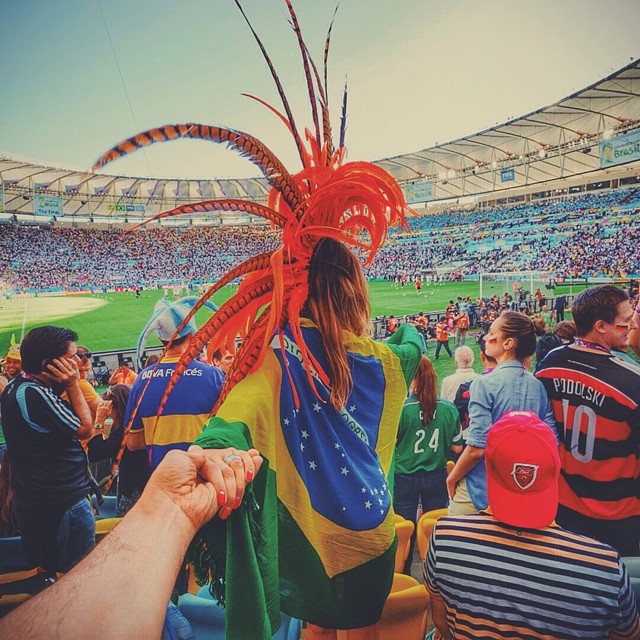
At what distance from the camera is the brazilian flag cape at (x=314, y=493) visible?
1082 mm

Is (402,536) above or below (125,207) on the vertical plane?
below

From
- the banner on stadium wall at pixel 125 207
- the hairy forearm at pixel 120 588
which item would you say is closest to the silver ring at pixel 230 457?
the hairy forearm at pixel 120 588

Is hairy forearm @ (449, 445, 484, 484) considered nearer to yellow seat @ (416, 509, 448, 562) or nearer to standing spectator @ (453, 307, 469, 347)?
yellow seat @ (416, 509, 448, 562)

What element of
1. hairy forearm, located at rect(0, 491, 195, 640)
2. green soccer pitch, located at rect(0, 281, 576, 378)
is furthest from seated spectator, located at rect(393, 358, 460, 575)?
green soccer pitch, located at rect(0, 281, 576, 378)

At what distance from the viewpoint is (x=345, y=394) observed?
4.44 feet

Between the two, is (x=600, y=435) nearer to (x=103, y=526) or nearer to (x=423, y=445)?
(x=423, y=445)

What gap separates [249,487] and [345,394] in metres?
0.49

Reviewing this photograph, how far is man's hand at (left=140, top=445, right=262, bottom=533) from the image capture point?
692 millimetres

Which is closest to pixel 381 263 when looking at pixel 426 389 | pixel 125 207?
pixel 125 207

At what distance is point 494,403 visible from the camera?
93.9 inches

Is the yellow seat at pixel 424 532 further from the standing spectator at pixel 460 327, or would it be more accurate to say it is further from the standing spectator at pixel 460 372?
the standing spectator at pixel 460 327

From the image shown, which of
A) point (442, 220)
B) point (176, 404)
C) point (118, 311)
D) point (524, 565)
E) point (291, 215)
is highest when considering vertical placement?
point (442, 220)

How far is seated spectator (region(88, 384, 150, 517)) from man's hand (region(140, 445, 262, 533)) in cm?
192

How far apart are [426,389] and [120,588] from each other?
101 inches
